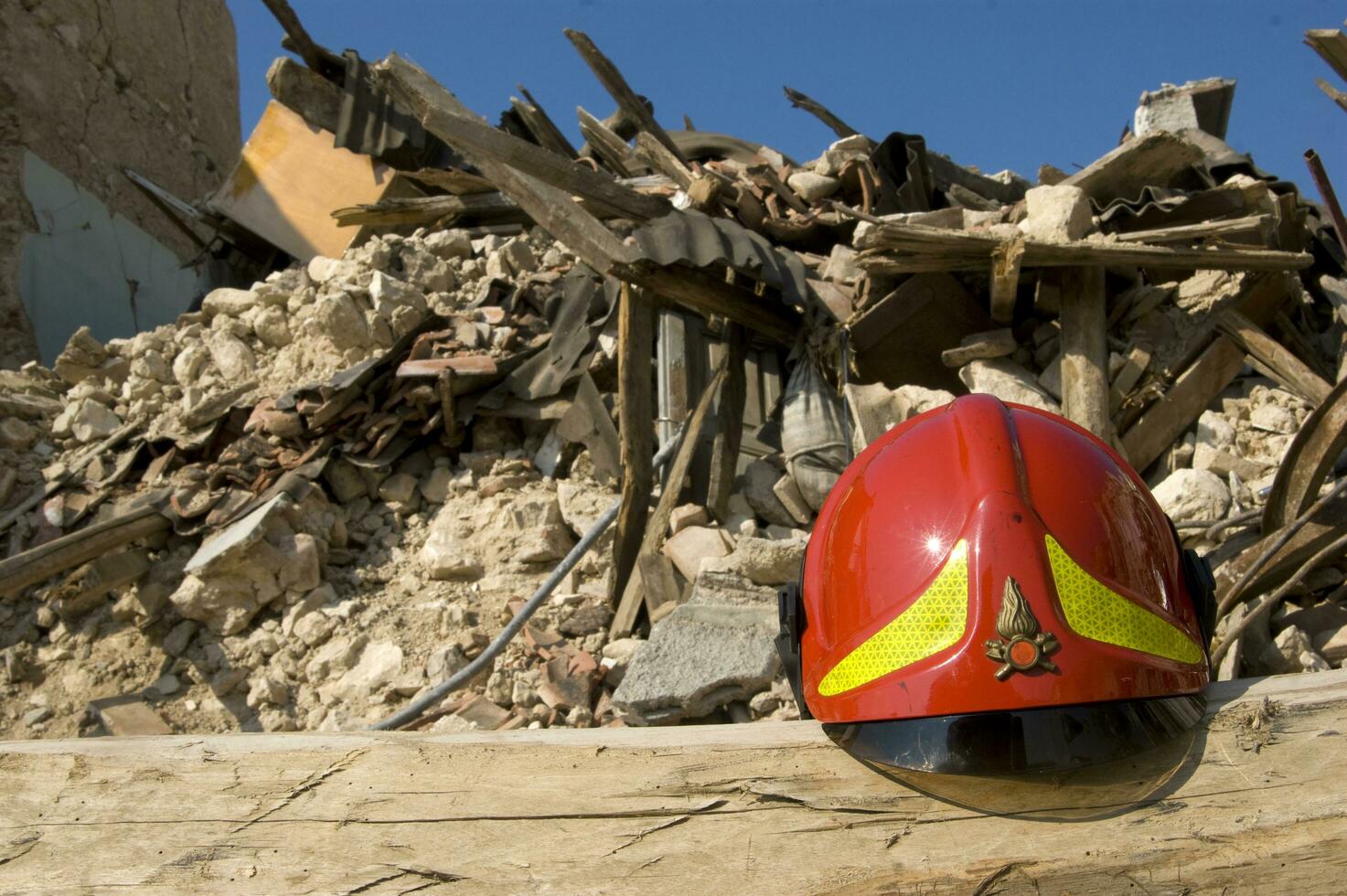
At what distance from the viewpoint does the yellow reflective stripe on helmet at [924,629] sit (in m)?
1.74

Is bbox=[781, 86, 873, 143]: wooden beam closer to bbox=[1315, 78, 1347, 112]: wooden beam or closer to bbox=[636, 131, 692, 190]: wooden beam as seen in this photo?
bbox=[636, 131, 692, 190]: wooden beam

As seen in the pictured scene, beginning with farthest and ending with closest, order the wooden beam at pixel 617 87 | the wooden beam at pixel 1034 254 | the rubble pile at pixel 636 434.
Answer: the wooden beam at pixel 617 87, the wooden beam at pixel 1034 254, the rubble pile at pixel 636 434

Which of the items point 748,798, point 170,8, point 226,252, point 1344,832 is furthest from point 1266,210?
point 170,8

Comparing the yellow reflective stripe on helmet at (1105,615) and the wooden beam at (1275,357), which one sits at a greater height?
the wooden beam at (1275,357)

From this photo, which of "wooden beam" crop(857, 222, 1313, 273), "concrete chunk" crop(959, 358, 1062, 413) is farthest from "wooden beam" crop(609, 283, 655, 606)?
"concrete chunk" crop(959, 358, 1062, 413)

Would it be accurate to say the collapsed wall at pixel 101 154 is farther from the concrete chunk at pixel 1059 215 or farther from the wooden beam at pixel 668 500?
the concrete chunk at pixel 1059 215

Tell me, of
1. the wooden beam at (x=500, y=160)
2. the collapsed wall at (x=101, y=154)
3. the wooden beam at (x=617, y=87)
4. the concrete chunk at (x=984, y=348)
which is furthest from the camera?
the collapsed wall at (x=101, y=154)

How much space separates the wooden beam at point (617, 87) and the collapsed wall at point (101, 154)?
16.6 ft

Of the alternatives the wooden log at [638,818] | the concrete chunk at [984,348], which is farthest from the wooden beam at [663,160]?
the wooden log at [638,818]

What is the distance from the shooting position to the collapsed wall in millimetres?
8492

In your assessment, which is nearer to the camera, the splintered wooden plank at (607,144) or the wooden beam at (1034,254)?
the wooden beam at (1034,254)

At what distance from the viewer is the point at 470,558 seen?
524 cm

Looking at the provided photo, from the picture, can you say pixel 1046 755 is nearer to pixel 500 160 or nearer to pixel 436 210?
pixel 500 160

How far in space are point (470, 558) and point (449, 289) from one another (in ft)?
9.06
